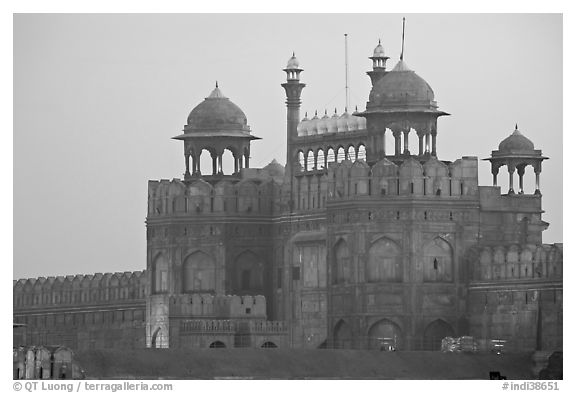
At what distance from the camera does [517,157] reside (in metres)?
163

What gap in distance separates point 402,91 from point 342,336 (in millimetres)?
10392

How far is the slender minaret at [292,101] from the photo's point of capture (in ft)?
547

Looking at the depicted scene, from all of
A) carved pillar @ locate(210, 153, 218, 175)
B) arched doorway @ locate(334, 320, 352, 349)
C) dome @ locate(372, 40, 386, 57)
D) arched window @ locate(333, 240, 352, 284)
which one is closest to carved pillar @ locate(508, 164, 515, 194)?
dome @ locate(372, 40, 386, 57)

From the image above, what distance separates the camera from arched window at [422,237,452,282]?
157625 millimetres

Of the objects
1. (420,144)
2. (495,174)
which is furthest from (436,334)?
(495,174)

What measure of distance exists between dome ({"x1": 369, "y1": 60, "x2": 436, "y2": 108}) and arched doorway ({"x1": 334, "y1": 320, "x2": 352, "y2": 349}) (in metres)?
9.22

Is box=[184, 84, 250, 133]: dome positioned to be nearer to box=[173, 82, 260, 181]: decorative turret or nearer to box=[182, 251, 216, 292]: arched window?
box=[173, 82, 260, 181]: decorative turret

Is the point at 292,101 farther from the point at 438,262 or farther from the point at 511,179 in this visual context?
the point at 438,262

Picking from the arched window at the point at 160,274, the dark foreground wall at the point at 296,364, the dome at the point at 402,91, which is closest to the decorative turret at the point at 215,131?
the arched window at the point at 160,274

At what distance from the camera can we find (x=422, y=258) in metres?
157
